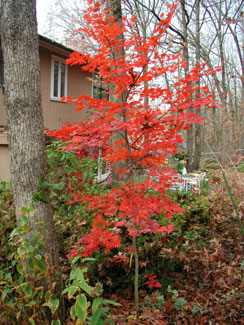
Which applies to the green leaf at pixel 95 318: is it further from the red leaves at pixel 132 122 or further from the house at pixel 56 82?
the house at pixel 56 82

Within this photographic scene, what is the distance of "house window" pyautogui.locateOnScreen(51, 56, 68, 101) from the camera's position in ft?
31.6

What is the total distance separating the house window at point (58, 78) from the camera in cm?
964

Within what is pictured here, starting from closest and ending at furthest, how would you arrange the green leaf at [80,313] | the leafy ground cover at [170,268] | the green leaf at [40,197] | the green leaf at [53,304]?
the green leaf at [80,313]
the green leaf at [53,304]
the green leaf at [40,197]
the leafy ground cover at [170,268]

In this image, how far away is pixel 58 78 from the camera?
9898mm

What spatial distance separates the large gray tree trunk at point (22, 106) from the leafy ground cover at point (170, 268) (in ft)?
1.03

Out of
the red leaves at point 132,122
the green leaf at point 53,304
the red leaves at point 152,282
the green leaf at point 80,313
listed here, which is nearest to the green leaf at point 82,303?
the green leaf at point 80,313

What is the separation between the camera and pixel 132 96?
2.95 m

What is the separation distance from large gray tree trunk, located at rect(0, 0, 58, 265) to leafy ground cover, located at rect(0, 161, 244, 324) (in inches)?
12.4

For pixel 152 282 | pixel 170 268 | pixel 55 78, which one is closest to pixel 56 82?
pixel 55 78

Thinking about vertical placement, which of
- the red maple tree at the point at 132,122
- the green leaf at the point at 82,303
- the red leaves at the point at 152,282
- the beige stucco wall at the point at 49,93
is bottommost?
the red leaves at the point at 152,282

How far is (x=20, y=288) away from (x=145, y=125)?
1859mm

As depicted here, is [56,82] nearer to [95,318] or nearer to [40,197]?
[40,197]

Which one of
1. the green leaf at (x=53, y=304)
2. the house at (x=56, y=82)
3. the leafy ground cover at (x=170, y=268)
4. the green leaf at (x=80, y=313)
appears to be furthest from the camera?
the house at (x=56, y=82)

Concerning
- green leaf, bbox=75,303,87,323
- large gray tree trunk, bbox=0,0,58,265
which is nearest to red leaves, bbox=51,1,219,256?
large gray tree trunk, bbox=0,0,58,265
